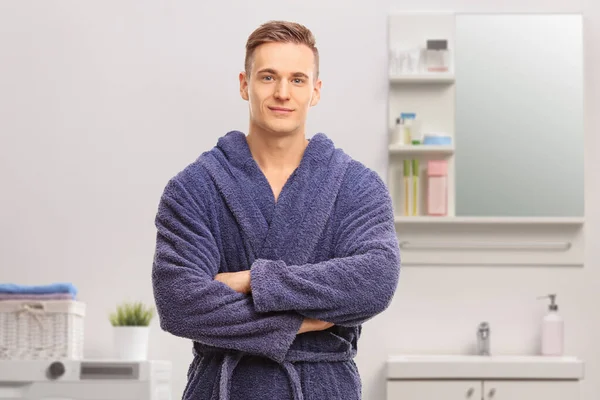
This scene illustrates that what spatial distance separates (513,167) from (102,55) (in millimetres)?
1642

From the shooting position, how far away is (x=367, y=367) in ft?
11.3

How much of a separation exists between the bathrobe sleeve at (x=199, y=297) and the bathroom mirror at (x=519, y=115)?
208 centimetres

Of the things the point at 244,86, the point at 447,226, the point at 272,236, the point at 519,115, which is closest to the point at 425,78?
the point at 519,115

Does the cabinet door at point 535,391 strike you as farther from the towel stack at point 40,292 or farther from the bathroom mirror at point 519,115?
the towel stack at point 40,292

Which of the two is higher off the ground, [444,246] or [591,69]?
[591,69]

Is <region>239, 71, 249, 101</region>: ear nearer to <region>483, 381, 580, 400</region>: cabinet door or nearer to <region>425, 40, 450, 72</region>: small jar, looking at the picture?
<region>483, 381, 580, 400</region>: cabinet door

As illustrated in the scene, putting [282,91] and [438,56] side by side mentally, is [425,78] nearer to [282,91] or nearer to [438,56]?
[438,56]

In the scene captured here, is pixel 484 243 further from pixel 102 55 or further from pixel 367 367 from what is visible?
pixel 102 55

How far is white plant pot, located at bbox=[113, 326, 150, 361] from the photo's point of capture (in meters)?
3.30

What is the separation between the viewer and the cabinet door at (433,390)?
3.03 m

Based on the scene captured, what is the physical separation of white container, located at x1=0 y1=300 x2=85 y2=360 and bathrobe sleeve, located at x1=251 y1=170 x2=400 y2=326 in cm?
185

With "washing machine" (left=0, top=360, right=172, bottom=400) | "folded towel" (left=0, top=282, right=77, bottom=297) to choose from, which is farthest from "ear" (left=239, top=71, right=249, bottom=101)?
"folded towel" (left=0, top=282, right=77, bottom=297)

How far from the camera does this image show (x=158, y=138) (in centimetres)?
358

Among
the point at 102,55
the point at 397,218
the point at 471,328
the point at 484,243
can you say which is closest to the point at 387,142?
the point at 397,218
